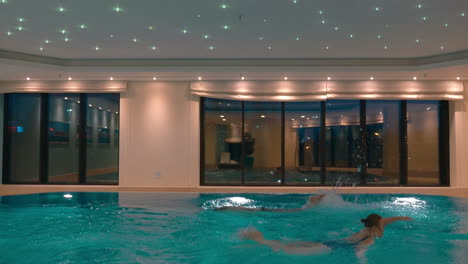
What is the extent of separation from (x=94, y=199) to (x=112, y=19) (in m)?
3.46

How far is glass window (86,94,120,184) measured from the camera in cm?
857

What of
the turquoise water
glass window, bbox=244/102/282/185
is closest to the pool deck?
glass window, bbox=244/102/282/185

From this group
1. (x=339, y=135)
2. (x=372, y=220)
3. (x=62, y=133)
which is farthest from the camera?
(x=339, y=135)

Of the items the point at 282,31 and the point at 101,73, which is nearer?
the point at 282,31

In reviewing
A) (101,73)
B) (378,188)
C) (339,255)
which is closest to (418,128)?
(378,188)

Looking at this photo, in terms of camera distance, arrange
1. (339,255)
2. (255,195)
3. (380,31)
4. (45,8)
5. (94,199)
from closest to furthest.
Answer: (339,255) → (45,8) → (380,31) → (94,199) → (255,195)

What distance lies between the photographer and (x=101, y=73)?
7.31 m

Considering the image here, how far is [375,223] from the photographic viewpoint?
14.3ft

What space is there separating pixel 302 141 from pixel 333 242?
564 centimetres

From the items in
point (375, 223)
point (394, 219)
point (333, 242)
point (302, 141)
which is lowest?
point (333, 242)

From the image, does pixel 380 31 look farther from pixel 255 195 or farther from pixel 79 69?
pixel 79 69

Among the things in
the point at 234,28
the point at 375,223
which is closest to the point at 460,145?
the point at 375,223

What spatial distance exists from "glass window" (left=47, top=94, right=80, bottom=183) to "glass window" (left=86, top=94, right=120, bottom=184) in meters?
0.29

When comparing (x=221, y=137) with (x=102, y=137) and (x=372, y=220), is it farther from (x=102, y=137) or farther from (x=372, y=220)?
(x=372, y=220)
